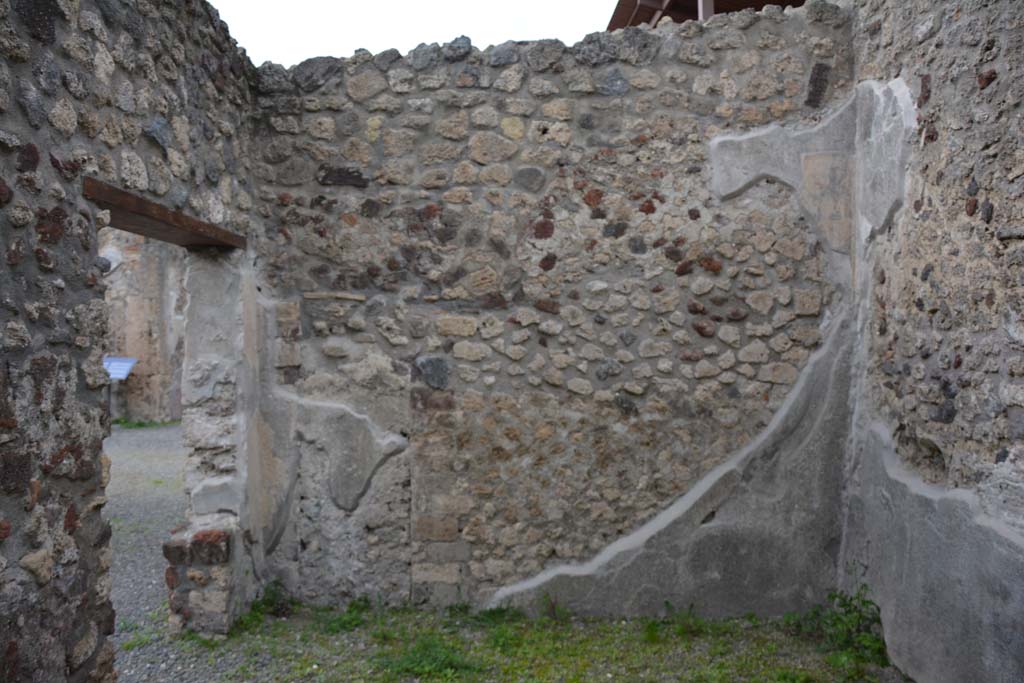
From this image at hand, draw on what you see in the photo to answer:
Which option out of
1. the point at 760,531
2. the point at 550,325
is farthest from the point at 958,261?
the point at 550,325

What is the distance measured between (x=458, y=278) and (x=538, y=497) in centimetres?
118

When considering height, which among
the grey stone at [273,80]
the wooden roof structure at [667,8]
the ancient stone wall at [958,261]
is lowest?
the ancient stone wall at [958,261]

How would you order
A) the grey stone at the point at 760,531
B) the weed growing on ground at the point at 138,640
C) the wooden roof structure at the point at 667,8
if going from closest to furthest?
the weed growing on ground at the point at 138,640
the grey stone at the point at 760,531
the wooden roof structure at the point at 667,8

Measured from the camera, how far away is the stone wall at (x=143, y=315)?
36.8ft

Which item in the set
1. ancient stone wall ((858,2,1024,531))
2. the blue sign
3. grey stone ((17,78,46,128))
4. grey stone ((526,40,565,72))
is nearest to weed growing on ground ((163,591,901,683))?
ancient stone wall ((858,2,1024,531))

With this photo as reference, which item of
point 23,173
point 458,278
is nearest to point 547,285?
point 458,278

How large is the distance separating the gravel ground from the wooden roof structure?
5284mm

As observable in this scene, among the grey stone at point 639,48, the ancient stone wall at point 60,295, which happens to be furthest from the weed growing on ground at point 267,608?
the grey stone at point 639,48

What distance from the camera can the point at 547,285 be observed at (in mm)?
3861

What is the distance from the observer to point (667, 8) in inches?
270

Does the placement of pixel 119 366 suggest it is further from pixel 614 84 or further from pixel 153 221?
pixel 614 84

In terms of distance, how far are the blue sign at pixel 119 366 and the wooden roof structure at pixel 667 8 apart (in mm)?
7939

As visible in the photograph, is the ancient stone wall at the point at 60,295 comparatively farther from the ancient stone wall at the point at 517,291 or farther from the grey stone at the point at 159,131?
the ancient stone wall at the point at 517,291

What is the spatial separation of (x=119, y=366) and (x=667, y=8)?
8611mm
